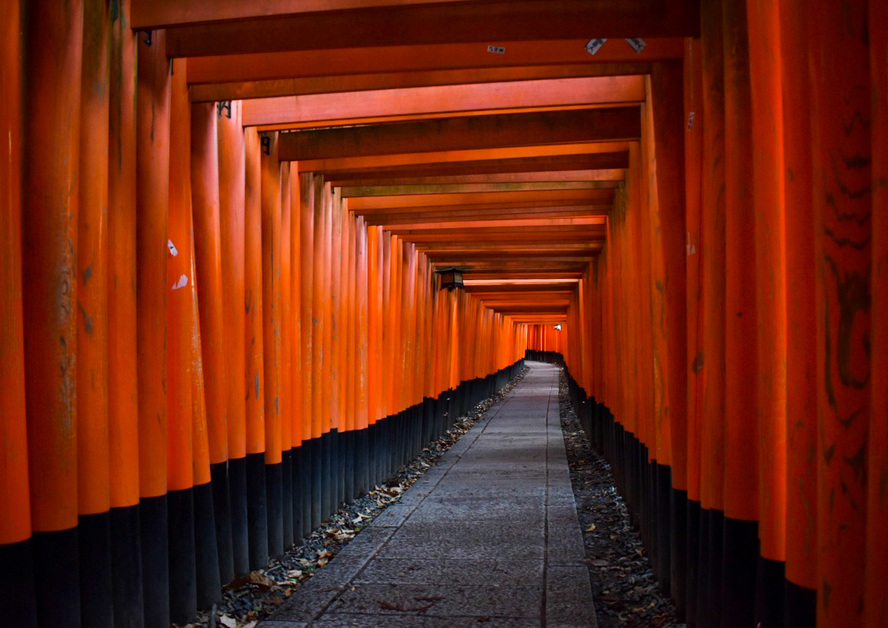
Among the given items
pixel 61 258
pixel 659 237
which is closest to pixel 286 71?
pixel 61 258

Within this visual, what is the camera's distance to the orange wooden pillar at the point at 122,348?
13.0 feet

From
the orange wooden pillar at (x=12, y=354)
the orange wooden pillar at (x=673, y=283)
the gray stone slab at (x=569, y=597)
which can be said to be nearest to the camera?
the orange wooden pillar at (x=12, y=354)

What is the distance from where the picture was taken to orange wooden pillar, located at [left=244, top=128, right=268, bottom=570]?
236 inches

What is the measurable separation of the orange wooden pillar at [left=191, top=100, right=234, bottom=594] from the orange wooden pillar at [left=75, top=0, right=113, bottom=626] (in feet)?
4.11

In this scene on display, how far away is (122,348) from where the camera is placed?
402cm

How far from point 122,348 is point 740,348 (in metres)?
2.82

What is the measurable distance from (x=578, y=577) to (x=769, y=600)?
2.98 meters

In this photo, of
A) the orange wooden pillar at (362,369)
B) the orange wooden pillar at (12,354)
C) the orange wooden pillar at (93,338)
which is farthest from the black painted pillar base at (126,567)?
the orange wooden pillar at (362,369)

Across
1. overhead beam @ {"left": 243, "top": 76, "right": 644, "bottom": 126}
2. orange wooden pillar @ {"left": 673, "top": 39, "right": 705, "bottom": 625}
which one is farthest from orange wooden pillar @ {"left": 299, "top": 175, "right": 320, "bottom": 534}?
orange wooden pillar @ {"left": 673, "top": 39, "right": 705, "bottom": 625}

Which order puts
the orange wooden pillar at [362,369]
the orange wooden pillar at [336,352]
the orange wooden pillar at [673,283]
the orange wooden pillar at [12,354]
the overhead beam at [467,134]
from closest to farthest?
the orange wooden pillar at [12,354] < the orange wooden pillar at [673,283] < the overhead beam at [467,134] < the orange wooden pillar at [336,352] < the orange wooden pillar at [362,369]

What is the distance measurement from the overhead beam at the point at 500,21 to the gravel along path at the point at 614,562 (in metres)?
3.23

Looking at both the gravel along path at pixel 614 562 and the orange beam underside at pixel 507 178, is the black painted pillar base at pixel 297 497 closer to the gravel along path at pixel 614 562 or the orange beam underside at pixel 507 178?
the gravel along path at pixel 614 562

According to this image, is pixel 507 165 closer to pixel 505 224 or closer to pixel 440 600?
pixel 505 224

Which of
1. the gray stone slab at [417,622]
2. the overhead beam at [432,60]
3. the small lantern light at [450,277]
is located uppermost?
the overhead beam at [432,60]
